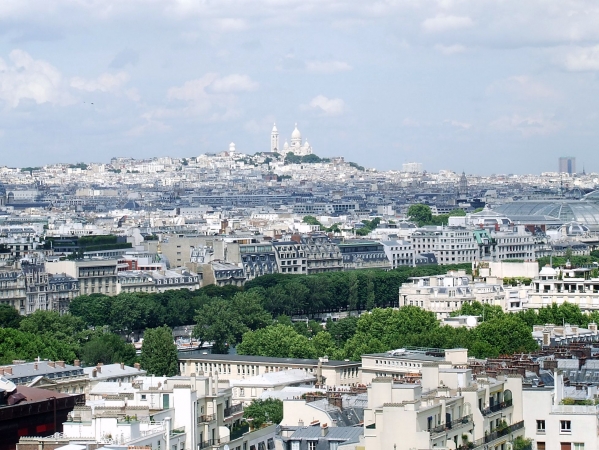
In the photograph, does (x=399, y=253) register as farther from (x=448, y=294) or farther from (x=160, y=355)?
(x=160, y=355)

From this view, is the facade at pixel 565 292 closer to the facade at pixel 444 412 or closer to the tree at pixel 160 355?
the tree at pixel 160 355

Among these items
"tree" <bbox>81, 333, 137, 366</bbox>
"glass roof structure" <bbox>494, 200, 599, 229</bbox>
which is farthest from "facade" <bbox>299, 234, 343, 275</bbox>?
"glass roof structure" <bbox>494, 200, 599, 229</bbox>

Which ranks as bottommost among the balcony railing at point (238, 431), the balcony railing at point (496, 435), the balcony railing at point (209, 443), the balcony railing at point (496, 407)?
the balcony railing at point (238, 431)

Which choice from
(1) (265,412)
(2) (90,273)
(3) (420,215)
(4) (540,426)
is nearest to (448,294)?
(2) (90,273)

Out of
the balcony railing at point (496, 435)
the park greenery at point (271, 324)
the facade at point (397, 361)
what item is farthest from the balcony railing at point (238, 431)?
the park greenery at point (271, 324)

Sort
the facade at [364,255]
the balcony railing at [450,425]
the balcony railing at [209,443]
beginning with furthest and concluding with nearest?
the facade at [364,255] → the balcony railing at [209,443] → the balcony railing at [450,425]

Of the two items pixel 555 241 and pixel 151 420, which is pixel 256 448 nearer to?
pixel 151 420
